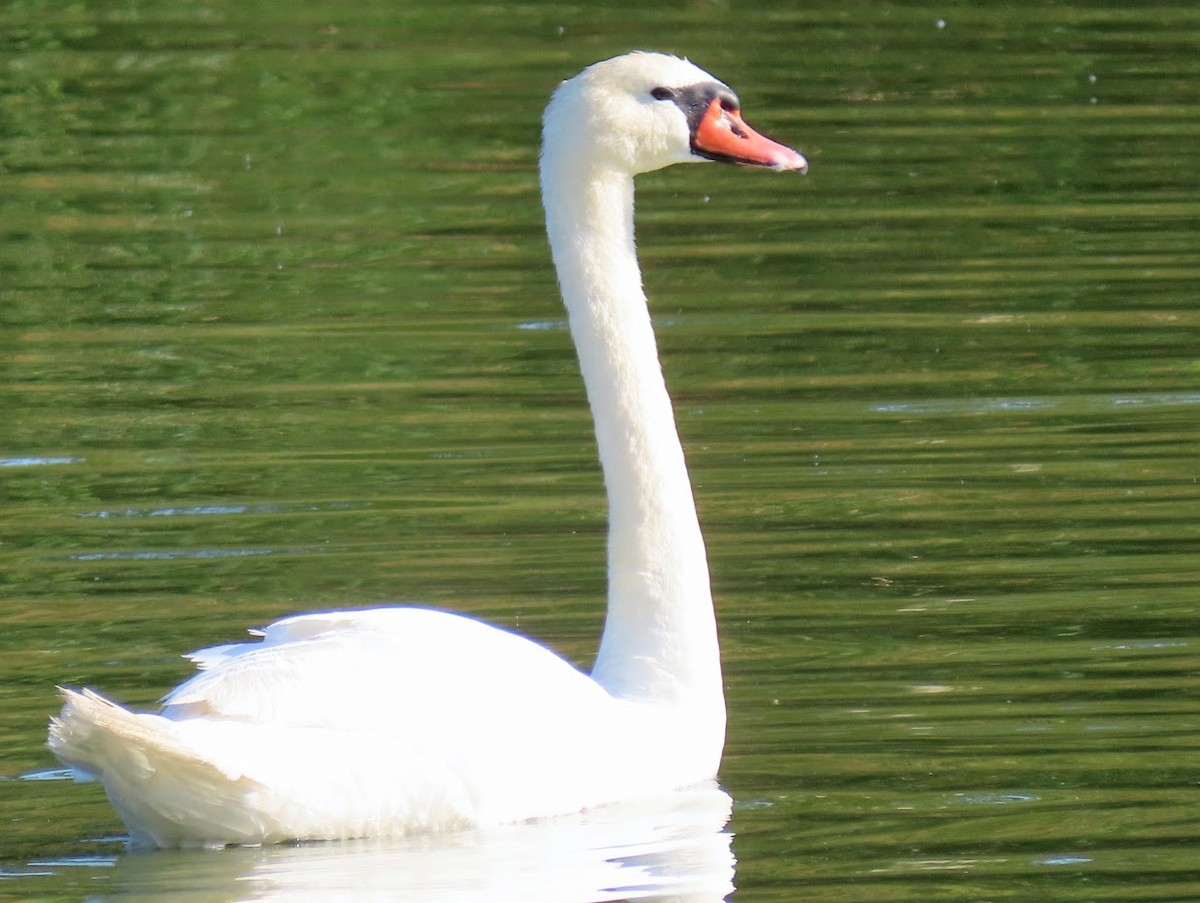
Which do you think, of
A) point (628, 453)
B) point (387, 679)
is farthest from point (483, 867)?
point (628, 453)

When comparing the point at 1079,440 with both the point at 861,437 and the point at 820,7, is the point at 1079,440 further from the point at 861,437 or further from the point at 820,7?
the point at 820,7

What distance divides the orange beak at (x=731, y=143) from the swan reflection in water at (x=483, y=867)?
1.76 m

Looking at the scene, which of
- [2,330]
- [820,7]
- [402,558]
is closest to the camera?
[402,558]

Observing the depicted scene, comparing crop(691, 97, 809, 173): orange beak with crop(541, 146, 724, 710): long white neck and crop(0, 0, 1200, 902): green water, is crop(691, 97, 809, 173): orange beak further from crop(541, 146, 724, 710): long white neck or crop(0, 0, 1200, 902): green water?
crop(0, 0, 1200, 902): green water

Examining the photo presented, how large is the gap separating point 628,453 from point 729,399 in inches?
143

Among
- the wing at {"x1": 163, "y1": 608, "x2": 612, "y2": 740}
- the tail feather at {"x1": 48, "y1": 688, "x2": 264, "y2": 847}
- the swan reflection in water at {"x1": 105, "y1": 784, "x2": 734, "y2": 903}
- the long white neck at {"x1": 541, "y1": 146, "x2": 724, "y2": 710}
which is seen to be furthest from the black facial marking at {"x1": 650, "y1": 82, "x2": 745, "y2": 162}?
the tail feather at {"x1": 48, "y1": 688, "x2": 264, "y2": 847}

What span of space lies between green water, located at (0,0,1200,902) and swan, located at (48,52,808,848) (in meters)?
0.16

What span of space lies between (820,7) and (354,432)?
1004 cm

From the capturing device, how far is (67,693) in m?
6.16

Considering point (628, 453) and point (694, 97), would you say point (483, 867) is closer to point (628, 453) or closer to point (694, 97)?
point (628, 453)

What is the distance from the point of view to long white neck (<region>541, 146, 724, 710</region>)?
7.23 m

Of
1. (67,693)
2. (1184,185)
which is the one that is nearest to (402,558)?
(67,693)

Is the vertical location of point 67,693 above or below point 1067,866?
above

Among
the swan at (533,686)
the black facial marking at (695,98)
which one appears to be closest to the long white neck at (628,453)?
the swan at (533,686)
